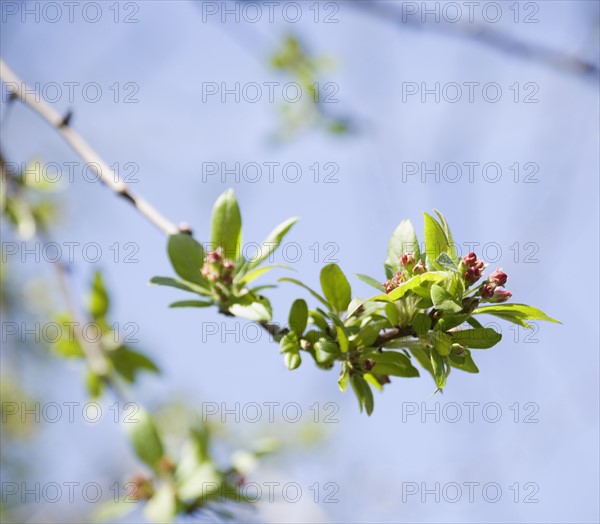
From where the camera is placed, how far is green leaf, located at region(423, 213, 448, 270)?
121 centimetres

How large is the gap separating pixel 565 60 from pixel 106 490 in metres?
5.85

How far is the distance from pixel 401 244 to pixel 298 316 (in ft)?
0.85

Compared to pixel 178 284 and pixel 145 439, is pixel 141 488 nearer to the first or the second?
pixel 145 439

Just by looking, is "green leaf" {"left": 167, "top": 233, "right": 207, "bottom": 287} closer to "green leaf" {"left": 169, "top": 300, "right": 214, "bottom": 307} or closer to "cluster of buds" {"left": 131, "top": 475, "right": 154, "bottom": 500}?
"green leaf" {"left": 169, "top": 300, "right": 214, "bottom": 307}

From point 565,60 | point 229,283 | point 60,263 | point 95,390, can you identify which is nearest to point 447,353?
point 229,283

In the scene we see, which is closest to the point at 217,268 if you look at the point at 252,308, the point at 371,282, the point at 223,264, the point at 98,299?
the point at 223,264

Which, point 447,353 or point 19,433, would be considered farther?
point 19,433

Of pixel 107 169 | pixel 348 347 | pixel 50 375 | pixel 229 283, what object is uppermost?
pixel 107 169

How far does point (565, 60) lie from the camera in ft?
7.81

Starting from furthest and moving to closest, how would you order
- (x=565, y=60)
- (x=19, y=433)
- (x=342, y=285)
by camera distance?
(x=19, y=433) < (x=565, y=60) < (x=342, y=285)

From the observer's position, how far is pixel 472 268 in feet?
3.86

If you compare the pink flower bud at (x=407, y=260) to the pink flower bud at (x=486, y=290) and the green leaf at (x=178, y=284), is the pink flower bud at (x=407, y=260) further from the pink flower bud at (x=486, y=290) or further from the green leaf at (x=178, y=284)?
the green leaf at (x=178, y=284)

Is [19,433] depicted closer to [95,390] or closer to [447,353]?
[95,390]

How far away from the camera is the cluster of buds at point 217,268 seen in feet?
4.39
